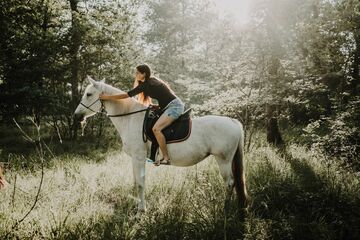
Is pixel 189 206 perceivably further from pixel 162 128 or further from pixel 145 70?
pixel 145 70

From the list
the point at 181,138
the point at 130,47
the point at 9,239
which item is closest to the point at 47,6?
the point at 130,47

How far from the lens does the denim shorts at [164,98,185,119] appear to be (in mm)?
5785

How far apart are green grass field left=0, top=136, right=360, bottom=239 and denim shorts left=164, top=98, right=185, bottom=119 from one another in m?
1.47

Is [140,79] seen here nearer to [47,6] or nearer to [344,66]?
[344,66]

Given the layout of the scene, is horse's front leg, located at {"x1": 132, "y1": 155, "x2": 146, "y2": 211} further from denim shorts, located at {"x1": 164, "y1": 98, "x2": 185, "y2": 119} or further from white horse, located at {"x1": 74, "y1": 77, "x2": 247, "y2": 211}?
denim shorts, located at {"x1": 164, "y1": 98, "x2": 185, "y2": 119}

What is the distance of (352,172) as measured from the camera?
24.1 ft

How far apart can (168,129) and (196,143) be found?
60cm

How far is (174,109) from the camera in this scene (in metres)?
5.81

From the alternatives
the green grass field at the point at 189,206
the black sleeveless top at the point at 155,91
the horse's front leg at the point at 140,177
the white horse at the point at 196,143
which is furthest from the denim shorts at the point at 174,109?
the green grass field at the point at 189,206

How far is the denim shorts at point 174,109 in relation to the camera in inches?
228

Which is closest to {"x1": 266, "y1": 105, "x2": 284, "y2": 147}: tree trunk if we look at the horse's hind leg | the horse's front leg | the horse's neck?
the horse's hind leg

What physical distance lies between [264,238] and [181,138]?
2.26 m

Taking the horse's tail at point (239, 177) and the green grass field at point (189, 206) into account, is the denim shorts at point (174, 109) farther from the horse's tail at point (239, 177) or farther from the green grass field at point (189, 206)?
the green grass field at point (189, 206)

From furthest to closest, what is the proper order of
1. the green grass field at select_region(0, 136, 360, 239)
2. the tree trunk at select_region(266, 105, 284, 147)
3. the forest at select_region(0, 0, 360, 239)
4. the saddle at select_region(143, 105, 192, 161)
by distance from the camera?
the tree trunk at select_region(266, 105, 284, 147)
the saddle at select_region(143, 105, 192, 161)
the forest at select_region(0, 0, 360, 239)
the green grass field at select_region(0, 136, 360, 239)
